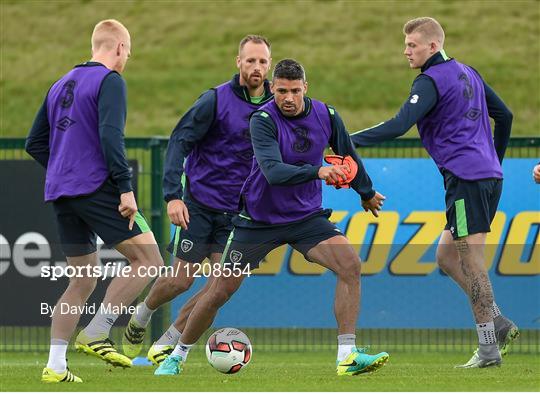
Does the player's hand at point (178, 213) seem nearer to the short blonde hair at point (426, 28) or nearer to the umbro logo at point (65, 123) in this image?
the umbro logo at point (65, 123)

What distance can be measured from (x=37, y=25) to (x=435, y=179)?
2103 centimetres

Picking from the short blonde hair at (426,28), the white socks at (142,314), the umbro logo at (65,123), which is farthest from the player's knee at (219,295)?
the short blonde hair at (426,28)

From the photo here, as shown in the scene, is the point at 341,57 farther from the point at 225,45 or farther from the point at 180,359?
the point at 180,359

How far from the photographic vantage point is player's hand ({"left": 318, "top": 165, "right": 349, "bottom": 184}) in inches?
359

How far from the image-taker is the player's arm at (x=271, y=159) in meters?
9.27

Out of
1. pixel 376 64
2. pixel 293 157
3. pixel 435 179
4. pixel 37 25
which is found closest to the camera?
pixel 293 157

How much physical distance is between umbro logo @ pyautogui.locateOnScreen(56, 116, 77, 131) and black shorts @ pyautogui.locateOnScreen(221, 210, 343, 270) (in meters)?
1.48

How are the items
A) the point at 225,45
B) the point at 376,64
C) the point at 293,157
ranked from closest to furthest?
the point at 293,157 → the point at 376,64 → the point at 225,45

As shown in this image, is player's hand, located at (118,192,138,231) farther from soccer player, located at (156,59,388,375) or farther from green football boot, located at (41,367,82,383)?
green football boot, located at (41,367,82,383)

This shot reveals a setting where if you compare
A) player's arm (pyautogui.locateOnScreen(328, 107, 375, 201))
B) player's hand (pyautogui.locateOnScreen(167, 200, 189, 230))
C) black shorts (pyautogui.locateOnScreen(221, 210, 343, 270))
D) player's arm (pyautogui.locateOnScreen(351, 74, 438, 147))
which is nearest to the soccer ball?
black shorts (pyautogui.locateOnScreen(221, 210, 343, 270))

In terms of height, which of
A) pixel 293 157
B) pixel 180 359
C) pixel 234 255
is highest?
pixel 293 157

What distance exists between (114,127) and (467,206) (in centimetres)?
296

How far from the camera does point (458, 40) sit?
3014cm

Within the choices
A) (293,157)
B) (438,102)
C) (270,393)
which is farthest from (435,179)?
(270,393)
